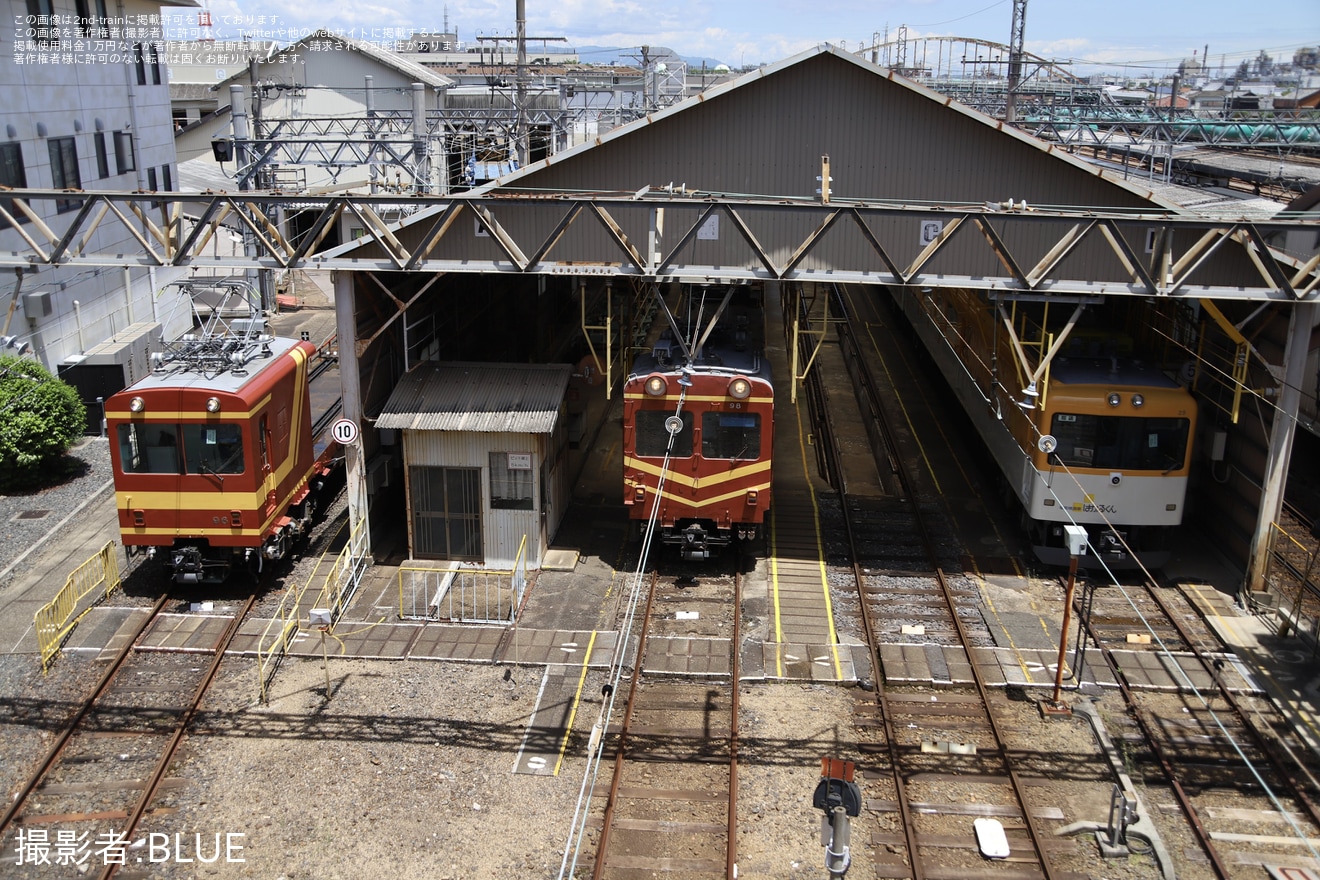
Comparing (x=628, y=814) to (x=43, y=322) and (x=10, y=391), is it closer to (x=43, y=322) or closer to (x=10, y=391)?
(x=10, y=391)

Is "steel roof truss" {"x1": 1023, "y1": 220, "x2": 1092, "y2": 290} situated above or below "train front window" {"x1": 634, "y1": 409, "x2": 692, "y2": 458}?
above

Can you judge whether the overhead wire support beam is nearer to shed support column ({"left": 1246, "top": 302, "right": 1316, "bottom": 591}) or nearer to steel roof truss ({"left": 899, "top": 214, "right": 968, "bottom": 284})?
steel roof truss ({"left": 899, "top": 214, "right": 968, "bottom": 284})

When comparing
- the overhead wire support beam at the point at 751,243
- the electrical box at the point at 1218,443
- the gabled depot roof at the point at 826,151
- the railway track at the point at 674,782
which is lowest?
the railway track at the point at 674,782

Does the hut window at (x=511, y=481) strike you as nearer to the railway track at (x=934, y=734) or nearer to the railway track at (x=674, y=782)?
the railway track at (x=674, y=782)

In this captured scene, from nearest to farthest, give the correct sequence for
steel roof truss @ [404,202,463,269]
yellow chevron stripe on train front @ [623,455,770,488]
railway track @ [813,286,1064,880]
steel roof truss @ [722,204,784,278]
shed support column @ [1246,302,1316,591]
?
1. railway track @ [813,286,1064,880]
2. steel roof truss @ [722,204,784,278]
3. steel roof truss @ [404,202,463,269]
4. shed support column @ [1246,302,1316,591]
5. yellow chevron stripe on train front @ [623,455,770,488]

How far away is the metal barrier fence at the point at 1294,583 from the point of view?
1362 cm

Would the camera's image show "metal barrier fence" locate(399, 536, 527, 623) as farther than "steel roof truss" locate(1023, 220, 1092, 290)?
Yes

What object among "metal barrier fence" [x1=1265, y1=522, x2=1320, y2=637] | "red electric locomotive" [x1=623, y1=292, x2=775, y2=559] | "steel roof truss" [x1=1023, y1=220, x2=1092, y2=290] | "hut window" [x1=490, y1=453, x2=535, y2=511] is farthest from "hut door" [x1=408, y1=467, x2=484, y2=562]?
"metal barrier fence" [x1=1265, y1=522, x2=1320, y2=637]

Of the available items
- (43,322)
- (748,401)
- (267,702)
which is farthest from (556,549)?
(43,322)

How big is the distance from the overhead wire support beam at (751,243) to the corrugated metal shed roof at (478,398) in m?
Answer: 1.66

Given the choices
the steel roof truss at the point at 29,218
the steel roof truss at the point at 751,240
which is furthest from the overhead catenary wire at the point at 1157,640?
the steel roof truss at the point at 29,218

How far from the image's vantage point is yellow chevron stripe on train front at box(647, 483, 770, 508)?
582 inches

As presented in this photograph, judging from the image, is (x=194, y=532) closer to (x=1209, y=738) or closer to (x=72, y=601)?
(x=72, y=601)

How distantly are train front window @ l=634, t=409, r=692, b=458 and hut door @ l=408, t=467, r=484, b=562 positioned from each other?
7.72 feet
